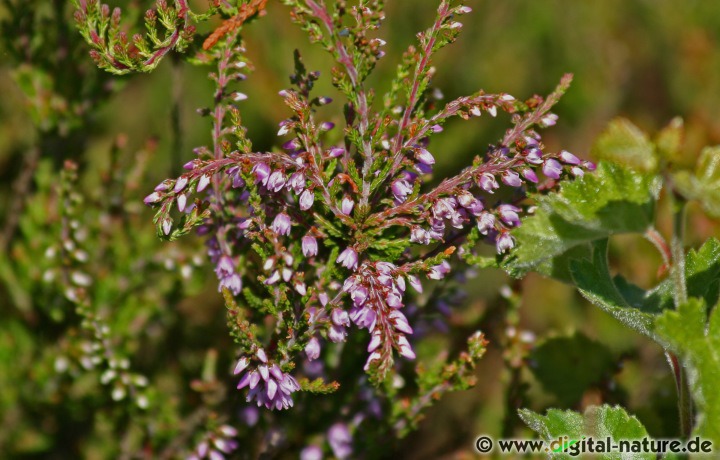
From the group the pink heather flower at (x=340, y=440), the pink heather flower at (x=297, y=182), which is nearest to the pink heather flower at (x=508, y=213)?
the pink heather flower at (x=297, y=182)

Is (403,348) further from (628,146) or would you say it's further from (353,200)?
(628,146)

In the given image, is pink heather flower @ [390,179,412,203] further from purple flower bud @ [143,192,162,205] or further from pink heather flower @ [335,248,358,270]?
purple flower bud @ [143,192,162,205]

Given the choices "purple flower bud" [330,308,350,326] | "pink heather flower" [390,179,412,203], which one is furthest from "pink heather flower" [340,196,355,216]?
"purple flower bud" [330,308,350,326]

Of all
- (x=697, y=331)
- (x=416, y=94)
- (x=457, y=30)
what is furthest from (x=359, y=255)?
(x=697, y=331)

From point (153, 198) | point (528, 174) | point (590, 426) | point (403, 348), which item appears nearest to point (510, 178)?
point (528, 174)

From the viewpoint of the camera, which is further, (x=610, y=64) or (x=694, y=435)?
(x=610, y=64)

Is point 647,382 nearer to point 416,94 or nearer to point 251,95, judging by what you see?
point 416,94

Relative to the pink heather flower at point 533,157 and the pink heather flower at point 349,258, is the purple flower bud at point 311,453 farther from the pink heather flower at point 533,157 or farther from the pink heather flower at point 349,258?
the pink heather flower at point 533,157

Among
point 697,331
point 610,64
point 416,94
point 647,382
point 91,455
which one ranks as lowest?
point 91,455
